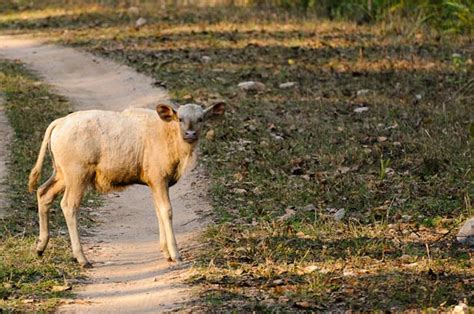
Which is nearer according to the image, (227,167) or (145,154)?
(145,154)

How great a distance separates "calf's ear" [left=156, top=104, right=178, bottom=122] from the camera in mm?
10491

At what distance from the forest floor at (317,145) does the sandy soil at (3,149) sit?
238 cm

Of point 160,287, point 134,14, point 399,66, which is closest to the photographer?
point 160,287

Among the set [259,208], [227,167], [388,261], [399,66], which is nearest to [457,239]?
[388,261]

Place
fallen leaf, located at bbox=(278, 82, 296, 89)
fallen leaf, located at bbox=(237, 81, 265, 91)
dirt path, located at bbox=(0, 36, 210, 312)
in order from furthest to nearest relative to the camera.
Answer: fallen leaf, located at bbox=(278, 82, 296, 89) → fallen leaf, located at bbox=(237, 81, 265, 91) → dirt path, located at bbox=(0, 36, 210, 312)

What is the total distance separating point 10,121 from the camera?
17.2 meters

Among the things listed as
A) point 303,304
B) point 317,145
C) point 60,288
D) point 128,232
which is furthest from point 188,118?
point 317,145

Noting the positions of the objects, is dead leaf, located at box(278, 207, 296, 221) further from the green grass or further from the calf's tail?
the calf's tail

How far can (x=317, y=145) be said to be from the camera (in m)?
15.4

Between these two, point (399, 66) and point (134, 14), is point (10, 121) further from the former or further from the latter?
point (134, 14)

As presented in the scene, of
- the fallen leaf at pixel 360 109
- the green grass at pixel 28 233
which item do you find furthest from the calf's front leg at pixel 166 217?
the fallen leaf at pixel 360 109

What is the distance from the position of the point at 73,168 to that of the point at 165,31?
1420cm

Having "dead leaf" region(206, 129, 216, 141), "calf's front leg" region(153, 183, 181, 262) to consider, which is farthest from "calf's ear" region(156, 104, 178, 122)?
"dead leaf" region(206, 129, 216, 141)

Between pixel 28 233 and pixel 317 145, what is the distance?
511 centimetres
